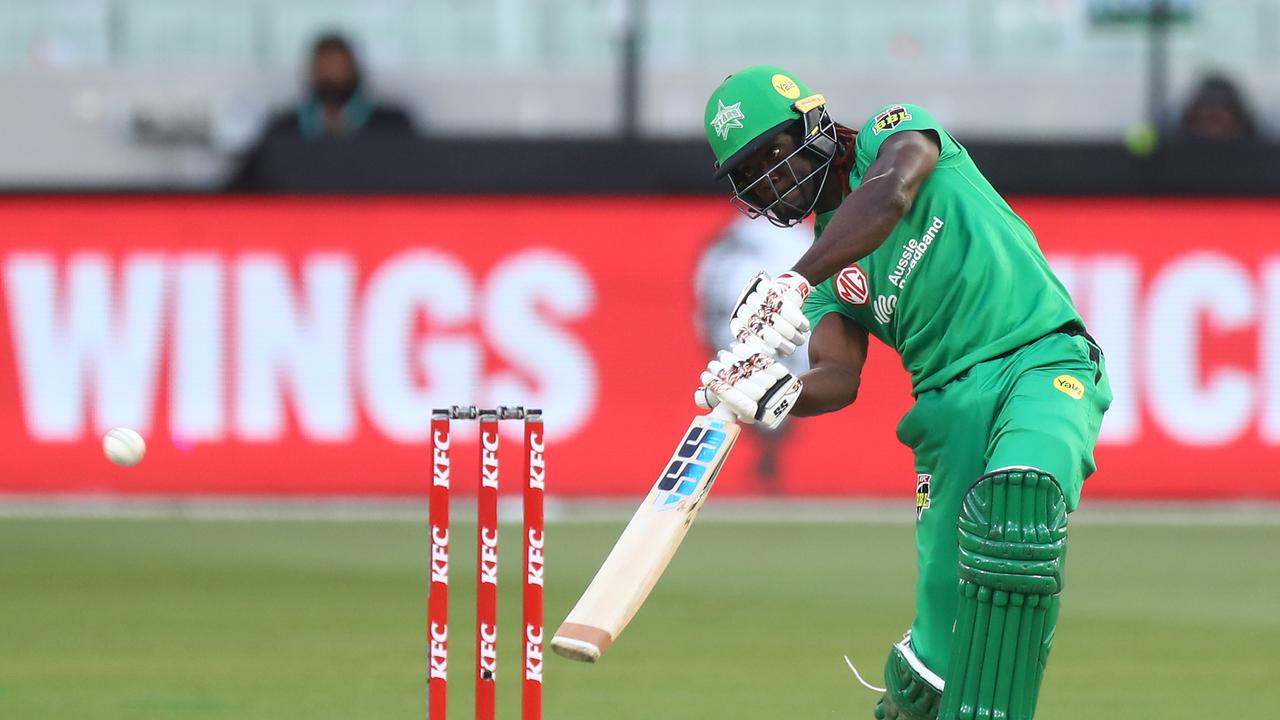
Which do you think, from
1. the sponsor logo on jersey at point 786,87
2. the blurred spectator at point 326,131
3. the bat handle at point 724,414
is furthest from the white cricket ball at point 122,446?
the blurred spectator at point 326,131

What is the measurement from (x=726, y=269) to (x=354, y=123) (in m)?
2.58

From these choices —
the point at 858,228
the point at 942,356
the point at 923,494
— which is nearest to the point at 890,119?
the point at 858,228

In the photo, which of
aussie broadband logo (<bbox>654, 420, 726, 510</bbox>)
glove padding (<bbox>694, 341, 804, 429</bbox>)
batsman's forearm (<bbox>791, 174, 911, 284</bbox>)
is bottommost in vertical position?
aussie broadband logo (<bbox>654, 420, 726, 510</bbox>)

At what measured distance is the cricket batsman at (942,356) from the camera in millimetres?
4020

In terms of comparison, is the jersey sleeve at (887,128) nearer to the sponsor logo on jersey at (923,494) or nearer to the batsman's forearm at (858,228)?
the batsman's forearm at (858,228)

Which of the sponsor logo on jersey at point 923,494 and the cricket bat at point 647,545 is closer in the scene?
the cricket bat at point 647,545

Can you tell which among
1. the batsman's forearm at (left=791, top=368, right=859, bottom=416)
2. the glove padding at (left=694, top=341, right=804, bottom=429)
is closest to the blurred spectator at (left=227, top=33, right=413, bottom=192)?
the batsman's forearm at (left=791, top=368, right=859, bottom=416)

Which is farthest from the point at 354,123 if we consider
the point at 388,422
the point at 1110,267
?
the point at 1110,267

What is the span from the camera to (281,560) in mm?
9148

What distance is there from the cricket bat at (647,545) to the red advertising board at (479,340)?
6.78 m

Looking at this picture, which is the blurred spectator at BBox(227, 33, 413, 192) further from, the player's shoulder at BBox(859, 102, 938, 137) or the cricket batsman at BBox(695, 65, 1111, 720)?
the player's shoulder at BBox(859, 102, 938, 137)

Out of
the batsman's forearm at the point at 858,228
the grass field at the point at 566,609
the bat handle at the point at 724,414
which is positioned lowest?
the grass field at the point at 566,609

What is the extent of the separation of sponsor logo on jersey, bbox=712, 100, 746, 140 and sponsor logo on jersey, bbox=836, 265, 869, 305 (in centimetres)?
46

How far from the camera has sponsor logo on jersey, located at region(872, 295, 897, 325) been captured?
4.48 meters
